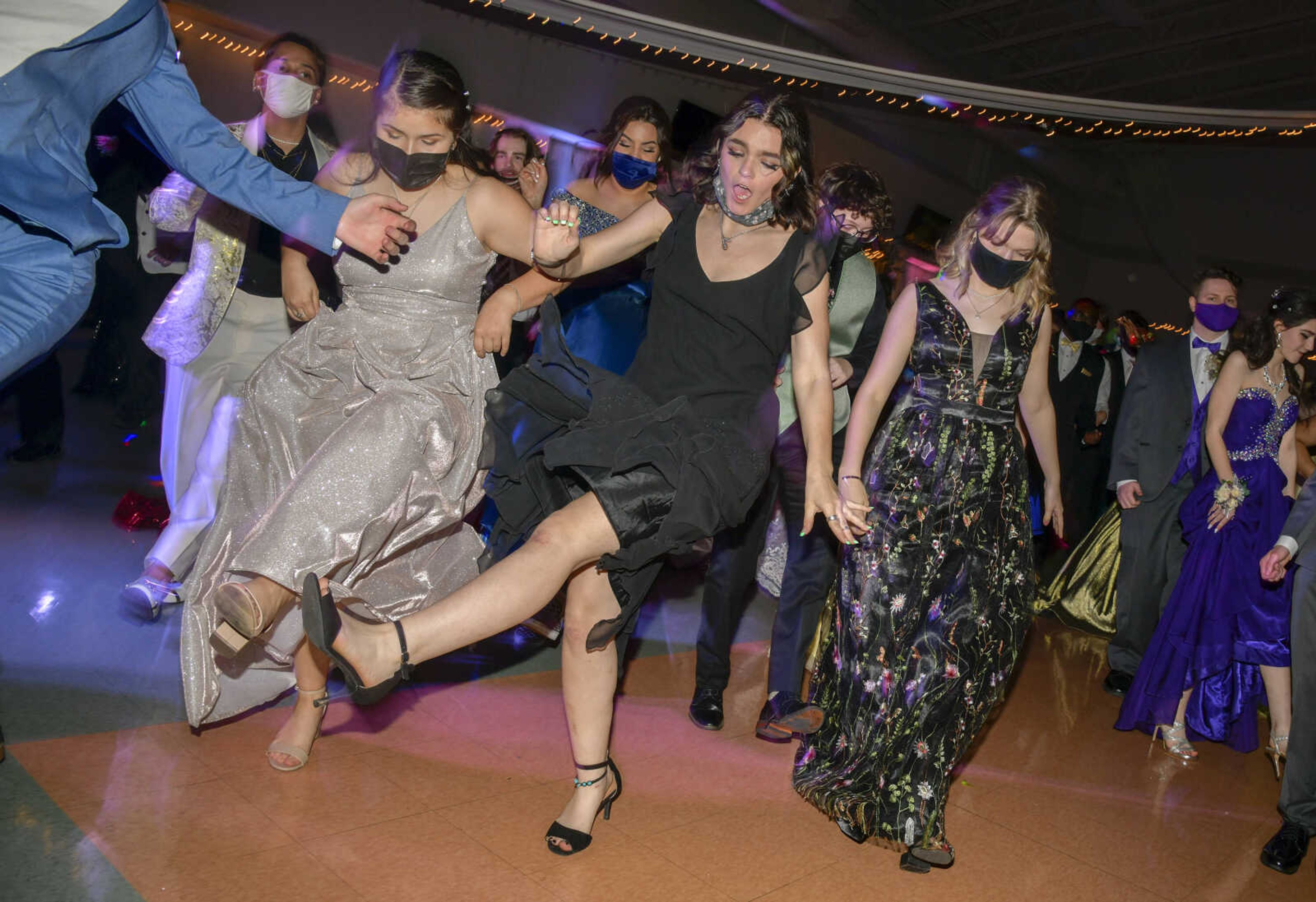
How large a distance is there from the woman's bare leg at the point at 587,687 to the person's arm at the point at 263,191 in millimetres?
925

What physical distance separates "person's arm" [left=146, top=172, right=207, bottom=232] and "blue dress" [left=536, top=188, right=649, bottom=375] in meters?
1.29

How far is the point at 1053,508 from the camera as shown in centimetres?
332

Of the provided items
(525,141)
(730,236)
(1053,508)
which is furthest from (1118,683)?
(525,141)

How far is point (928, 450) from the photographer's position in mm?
3076

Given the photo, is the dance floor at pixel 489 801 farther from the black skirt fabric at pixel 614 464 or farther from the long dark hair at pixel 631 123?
the long dark hair at pixel 631 123

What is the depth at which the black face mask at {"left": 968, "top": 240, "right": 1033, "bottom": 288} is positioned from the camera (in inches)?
121

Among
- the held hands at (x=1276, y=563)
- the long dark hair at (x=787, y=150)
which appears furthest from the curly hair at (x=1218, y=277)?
the long dark hair at (x=787, y=150)

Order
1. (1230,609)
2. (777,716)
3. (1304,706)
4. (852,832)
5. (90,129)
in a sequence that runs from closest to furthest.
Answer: (90,129)
(852,832)
(1304,706)
(777,716)
(1230,609)

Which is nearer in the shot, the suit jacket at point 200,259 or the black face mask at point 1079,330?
the suit jacket at point 200,259

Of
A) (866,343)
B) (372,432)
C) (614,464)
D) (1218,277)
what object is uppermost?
(1218,277)

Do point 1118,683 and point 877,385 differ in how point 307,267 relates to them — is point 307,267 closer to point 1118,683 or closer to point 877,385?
point 877,385

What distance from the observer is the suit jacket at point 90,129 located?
1961mm

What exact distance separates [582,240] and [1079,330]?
575 centimetres

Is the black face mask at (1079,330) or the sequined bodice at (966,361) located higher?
the black face mask at (1079,330)
